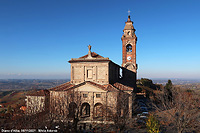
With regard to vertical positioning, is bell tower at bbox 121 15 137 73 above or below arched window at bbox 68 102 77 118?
above

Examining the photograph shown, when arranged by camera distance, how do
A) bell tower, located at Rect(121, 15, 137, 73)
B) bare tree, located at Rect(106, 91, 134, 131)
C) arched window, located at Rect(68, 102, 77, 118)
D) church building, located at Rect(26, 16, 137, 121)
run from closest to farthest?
bare tree, located at Rect(106, 91, 134, 131), arched window, located at Rect(68, 102, 77, 118), church building, located at Rect(26, 16, 137, 121), bell tower, located at Rect(121, 15, 137, 73)

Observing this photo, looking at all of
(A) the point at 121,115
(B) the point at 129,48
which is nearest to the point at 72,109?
(A) the point at 121,115

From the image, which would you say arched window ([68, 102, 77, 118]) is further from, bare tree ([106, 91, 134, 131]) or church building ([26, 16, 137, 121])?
bare tree ([106, 91, 134, 131])

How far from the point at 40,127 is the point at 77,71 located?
17.7m

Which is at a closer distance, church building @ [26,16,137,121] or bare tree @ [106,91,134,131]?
bare tree @ [106,91,134,131]

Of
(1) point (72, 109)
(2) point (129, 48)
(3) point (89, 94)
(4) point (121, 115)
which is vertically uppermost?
(2) point (129, 48)

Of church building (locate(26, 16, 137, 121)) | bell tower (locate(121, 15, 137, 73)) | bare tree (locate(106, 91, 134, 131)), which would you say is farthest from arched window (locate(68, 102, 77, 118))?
bell tower (locate(121, 15, 137, 73))

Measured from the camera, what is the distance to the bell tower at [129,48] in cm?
4222

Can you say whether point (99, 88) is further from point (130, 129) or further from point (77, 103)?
point (130, 129)

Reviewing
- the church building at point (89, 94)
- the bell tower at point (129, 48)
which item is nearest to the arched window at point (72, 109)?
the church building at point (89, 94)

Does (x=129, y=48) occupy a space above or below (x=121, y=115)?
above

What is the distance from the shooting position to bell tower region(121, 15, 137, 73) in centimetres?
4222

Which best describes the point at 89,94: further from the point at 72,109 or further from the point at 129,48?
the point at 129,48

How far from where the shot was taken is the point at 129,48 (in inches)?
1720
